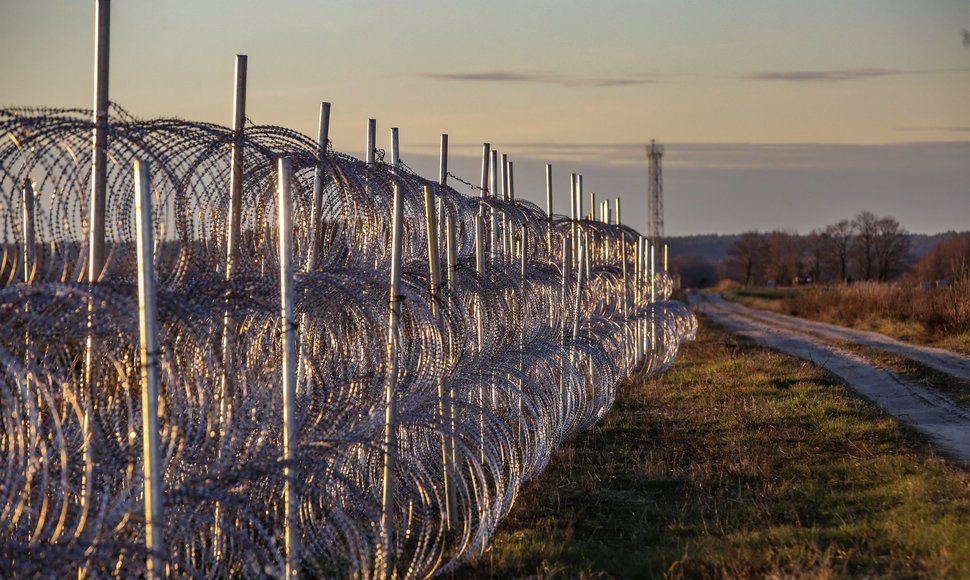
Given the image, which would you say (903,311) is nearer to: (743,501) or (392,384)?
(743,501)

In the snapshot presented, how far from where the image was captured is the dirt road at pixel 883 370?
12203 mm

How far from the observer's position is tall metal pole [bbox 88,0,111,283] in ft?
20.1

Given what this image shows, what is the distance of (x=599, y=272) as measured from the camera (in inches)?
556

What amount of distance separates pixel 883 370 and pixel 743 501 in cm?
1147

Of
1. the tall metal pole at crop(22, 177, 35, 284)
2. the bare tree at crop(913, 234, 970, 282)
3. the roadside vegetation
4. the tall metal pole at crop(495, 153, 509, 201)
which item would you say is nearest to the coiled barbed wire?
the tall metal pole at crop(22, 177, 35, 284)

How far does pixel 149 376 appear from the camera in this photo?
12.3 feet

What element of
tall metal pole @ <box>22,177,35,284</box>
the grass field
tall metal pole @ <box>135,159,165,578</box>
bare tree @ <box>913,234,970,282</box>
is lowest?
the grass field

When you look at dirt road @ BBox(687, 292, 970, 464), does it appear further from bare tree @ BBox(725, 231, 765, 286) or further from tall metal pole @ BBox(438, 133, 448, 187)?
bare tree @ BBox(725, 231, 765, 286)

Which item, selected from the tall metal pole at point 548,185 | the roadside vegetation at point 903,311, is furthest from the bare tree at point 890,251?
the tall metal pole at point 548,185

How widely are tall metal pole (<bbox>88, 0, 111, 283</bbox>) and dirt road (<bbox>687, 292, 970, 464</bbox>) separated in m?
7.95

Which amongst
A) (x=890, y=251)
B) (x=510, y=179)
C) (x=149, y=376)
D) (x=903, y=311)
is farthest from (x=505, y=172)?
(x=890, y=251)

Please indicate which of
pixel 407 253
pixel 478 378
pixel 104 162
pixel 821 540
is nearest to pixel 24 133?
pixel 104 162

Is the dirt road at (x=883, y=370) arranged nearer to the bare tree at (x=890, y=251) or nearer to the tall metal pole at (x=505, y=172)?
the tall metal pole at (x=505, y=172)

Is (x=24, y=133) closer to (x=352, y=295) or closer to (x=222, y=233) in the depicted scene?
(x=352, y=295)
